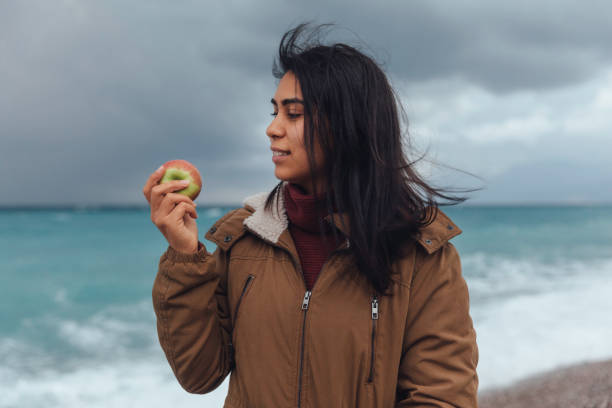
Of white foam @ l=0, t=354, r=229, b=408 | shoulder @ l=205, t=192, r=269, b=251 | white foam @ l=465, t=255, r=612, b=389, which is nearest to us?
shoulder @ l=205, t=192, r=269, b=251

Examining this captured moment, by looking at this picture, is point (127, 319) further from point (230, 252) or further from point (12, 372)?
point (230, 252)

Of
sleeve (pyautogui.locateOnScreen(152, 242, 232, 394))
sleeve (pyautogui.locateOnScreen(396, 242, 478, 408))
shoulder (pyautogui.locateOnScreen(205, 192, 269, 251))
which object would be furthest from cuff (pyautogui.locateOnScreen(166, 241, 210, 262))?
sleeve (pyautogui.locateOnScreen(396, 242, 478, 408))

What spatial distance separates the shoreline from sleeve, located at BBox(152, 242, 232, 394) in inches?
164

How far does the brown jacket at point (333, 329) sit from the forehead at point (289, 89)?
49 centimetres

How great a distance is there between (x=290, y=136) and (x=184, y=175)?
52 centimetres

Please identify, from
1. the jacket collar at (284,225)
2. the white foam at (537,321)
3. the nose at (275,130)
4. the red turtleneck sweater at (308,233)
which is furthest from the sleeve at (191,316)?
the white foam at (537,321)

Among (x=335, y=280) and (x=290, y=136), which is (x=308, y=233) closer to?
(x=335, y=280)


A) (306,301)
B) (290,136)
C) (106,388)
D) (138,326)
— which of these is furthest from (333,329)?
(138,326)

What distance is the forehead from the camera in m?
1.71

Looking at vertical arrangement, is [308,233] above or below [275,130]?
below

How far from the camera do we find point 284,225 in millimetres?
1841

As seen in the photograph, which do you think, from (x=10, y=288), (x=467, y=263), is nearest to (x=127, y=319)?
(x=10, y=288)

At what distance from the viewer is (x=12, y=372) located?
26.3ft

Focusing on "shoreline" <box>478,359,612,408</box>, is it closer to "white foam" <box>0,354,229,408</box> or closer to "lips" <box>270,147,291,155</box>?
"white foam" <box>0,354,229,408</box>
